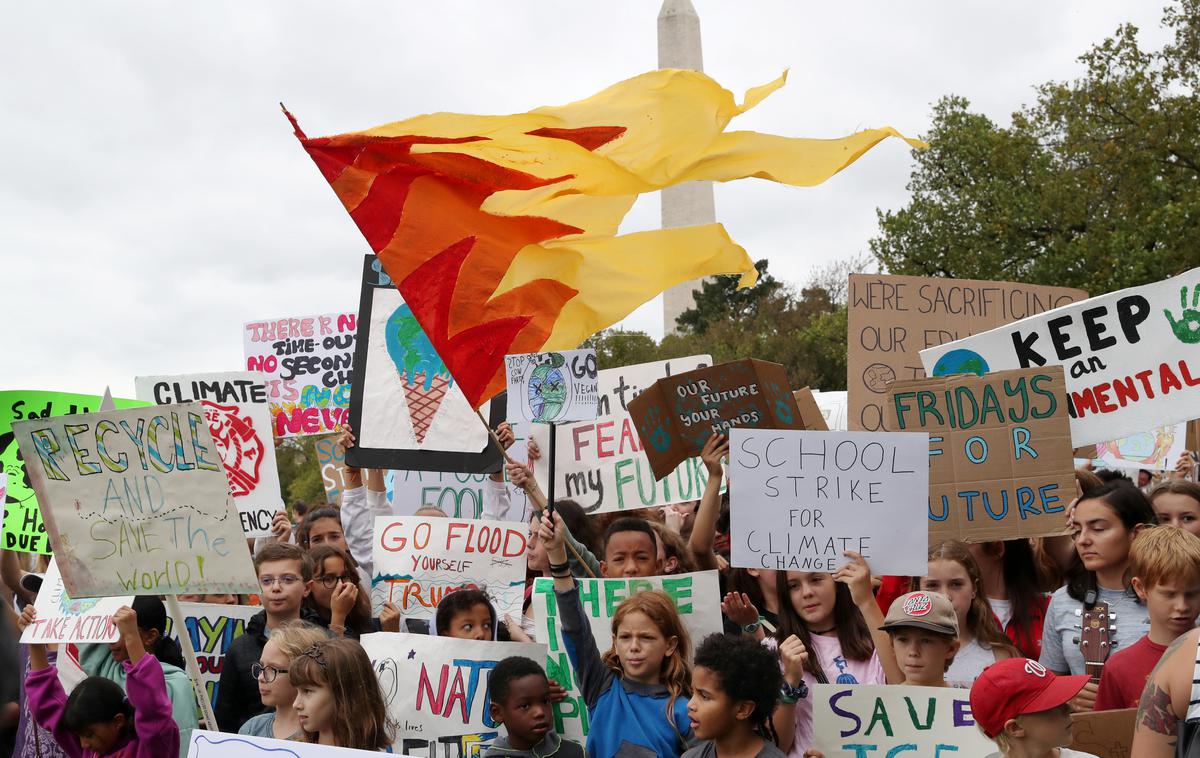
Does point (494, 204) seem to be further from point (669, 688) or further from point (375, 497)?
point (669, 688)

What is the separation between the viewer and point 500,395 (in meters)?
7.66

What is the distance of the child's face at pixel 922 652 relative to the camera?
4801mm

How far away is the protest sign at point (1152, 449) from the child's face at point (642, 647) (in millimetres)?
6963

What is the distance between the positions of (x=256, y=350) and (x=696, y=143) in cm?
540

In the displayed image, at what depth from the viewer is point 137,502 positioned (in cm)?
527

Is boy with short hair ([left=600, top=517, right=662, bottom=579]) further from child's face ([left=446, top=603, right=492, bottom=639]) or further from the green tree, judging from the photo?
the green tree

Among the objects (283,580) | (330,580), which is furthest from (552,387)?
(283,580)

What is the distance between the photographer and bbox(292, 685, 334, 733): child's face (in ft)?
14.9

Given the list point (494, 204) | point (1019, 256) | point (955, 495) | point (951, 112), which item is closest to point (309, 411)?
point (494, 204)

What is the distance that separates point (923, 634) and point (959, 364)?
2.63 meters

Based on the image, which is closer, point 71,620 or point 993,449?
point 71,620

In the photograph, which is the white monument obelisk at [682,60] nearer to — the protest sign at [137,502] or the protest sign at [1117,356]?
the protest sign at [1117,356]

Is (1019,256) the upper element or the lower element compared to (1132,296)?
upper

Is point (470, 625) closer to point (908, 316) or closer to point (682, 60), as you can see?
point (908, 316)
